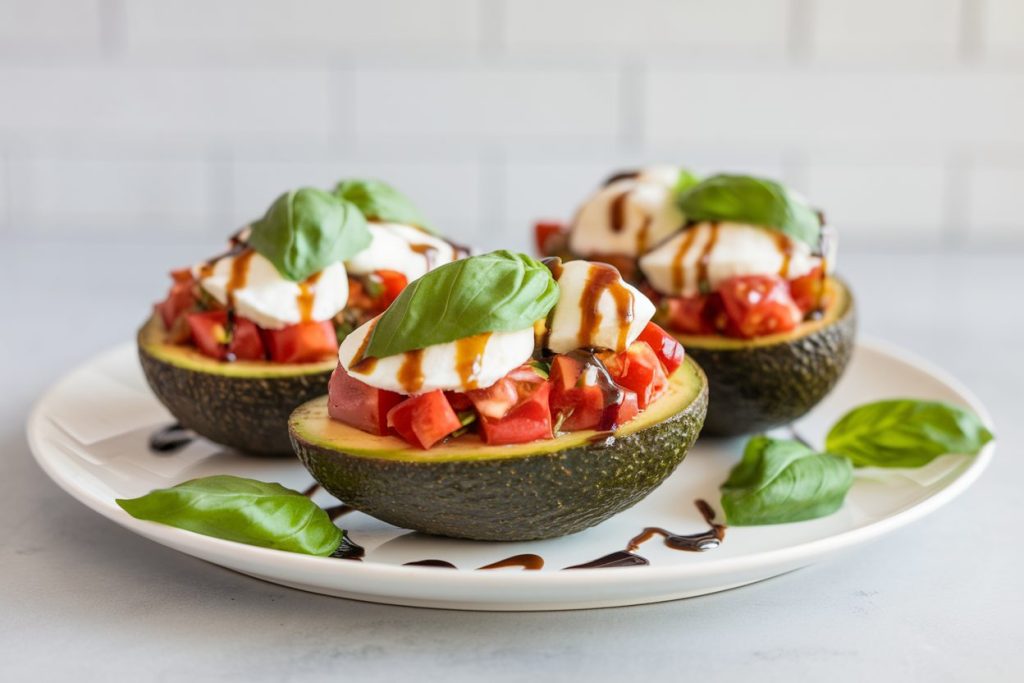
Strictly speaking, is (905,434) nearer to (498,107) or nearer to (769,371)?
(769,371)

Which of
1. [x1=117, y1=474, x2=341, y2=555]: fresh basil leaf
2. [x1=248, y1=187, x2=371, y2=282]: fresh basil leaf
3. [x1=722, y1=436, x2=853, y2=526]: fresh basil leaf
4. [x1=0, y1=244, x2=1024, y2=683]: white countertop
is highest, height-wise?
[x1=248, y1=187, x2=371, y2=282]: fresh basil leaf

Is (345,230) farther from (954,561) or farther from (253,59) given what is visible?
(253,59)

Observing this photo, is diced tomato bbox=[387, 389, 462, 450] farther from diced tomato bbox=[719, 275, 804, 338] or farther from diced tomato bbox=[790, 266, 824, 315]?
diced tomato bbox=[790, 266, 824, 315]

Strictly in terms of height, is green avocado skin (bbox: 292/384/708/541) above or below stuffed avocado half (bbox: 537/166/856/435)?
below

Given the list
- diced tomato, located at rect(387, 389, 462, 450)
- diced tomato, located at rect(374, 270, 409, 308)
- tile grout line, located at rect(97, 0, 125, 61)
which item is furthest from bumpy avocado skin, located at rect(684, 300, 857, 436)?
tile grout line, located at rect(97, 0, 125, 61)

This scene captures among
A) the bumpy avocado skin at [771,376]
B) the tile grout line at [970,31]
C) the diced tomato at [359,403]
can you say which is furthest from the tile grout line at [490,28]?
the diced tomato at [359,403]

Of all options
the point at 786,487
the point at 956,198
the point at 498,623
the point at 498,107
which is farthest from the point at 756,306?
the point at 956,198

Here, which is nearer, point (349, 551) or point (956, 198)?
point (349, 551)

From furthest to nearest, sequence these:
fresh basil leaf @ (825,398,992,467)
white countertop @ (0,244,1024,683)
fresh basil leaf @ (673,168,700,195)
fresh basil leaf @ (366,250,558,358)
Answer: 1. fresh basil leaf @ (673,168,700,195)
2. fresh basil leaf @ (825,398,992,467)
3. fresh basil leaf @ (366,250,558,358)
4. white countertop @ (0,244,1024,683)
